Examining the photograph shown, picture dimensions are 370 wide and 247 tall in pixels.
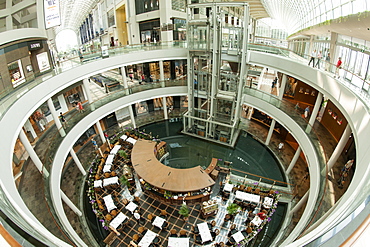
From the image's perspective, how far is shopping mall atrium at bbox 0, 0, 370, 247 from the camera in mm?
8922

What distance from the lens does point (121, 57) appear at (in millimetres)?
16141

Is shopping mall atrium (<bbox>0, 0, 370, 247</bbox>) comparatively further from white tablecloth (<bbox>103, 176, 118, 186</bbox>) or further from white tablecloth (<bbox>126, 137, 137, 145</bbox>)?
white tablecloth (<bbox>126, 137, 137, 145</bbox>)

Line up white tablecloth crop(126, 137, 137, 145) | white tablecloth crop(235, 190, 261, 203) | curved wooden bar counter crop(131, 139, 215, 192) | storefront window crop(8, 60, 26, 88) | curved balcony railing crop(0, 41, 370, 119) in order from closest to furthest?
curved balcony railing crop(0, 41, 370, 119) → white tablecloth crop(235, 190, 261, 203) → curved wooden bar counter crop(131, 139, 215, 192) → storefront window crop(8, 60, 26, 88) → white tablecloth crop(126, 137, 137, 145)

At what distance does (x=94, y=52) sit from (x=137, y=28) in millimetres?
12726

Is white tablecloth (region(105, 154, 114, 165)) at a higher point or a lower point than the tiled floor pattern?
higher

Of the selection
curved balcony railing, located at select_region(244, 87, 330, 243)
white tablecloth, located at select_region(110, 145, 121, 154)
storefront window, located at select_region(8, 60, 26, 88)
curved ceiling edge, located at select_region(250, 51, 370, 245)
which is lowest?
white tablecloth, located at select_region(110, 145, 121, 154)

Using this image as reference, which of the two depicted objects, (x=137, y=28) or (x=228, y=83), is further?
(x=137, y=28)

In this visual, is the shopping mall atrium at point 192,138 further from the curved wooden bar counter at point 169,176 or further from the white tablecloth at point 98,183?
the white tablecloth at point 98,183

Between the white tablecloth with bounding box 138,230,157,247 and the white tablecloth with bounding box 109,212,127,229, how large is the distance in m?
1.53

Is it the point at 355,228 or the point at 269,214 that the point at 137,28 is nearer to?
the point at 269,214

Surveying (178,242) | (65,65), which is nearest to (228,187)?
(178,242)

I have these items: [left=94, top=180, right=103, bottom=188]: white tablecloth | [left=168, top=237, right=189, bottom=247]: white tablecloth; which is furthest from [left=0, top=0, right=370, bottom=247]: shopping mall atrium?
[left=94, top=180, right=103, bottom=188]: white tablecloth

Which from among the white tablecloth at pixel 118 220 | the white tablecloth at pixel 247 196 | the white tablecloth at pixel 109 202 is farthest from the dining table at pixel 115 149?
the white tablecloth at pixel 247 196

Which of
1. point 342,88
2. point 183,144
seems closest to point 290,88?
point 342,88
